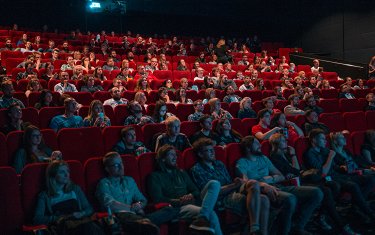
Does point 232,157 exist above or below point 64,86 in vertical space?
below

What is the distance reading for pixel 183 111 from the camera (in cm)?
288

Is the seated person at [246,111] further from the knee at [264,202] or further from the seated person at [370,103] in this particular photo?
the knee at [264,202]

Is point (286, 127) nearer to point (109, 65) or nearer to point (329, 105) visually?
point (329, 105)

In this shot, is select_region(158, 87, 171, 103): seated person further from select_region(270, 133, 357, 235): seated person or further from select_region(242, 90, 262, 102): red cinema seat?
select_region(270, 133, 357, 235): seated person

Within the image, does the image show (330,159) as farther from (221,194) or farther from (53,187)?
(53,187)

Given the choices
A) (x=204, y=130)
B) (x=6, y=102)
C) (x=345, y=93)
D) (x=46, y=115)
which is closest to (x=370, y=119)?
(x=345, y=93)

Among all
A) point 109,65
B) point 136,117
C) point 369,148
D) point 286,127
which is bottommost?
point 369,148

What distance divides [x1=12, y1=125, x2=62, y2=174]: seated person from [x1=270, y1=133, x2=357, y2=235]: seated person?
1.05 meters

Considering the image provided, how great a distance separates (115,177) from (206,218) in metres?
0.40

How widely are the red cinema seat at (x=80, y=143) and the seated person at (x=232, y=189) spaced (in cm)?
52

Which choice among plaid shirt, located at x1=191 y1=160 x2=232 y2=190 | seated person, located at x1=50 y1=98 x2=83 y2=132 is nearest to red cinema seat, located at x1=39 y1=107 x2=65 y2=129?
seated person, located at x1=50 y1=98 x2=83 y2=132

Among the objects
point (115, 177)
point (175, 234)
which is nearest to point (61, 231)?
point (115, 177)

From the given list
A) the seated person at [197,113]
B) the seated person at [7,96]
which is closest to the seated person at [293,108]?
the seated person at [197,113]

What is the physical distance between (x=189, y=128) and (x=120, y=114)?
48cm
